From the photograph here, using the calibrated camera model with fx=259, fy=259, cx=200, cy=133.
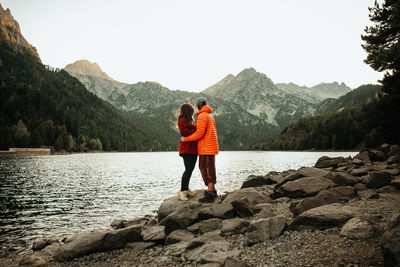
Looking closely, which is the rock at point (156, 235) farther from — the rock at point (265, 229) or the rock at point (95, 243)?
the rock at point (265, 229)

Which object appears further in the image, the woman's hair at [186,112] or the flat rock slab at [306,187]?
the flat rock slab at [306,187]

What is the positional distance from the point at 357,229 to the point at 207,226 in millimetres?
5349

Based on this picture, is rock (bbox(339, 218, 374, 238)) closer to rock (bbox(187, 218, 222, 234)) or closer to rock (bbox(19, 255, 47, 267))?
rock (bbox(187, 218, 222, 234))

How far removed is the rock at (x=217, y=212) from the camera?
35.6 ft

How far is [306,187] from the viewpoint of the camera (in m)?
13.2

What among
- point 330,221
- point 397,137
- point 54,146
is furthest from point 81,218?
point 54,146

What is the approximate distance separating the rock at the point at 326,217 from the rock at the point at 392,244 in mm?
2253

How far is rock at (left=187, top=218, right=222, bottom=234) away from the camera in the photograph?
10117 millimetres

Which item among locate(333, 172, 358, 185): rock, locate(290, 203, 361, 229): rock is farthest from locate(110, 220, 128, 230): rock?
locate(333, 172, 358, 185): rock

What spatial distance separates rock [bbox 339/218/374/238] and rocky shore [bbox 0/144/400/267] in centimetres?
2

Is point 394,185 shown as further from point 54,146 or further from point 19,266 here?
point 54,146

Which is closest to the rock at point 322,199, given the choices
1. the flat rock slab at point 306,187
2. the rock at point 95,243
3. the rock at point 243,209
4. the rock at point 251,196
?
the flat rock slab at point 306,187

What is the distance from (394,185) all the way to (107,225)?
1682 centimetres

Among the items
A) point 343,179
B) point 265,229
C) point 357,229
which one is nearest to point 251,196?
point 343,179
